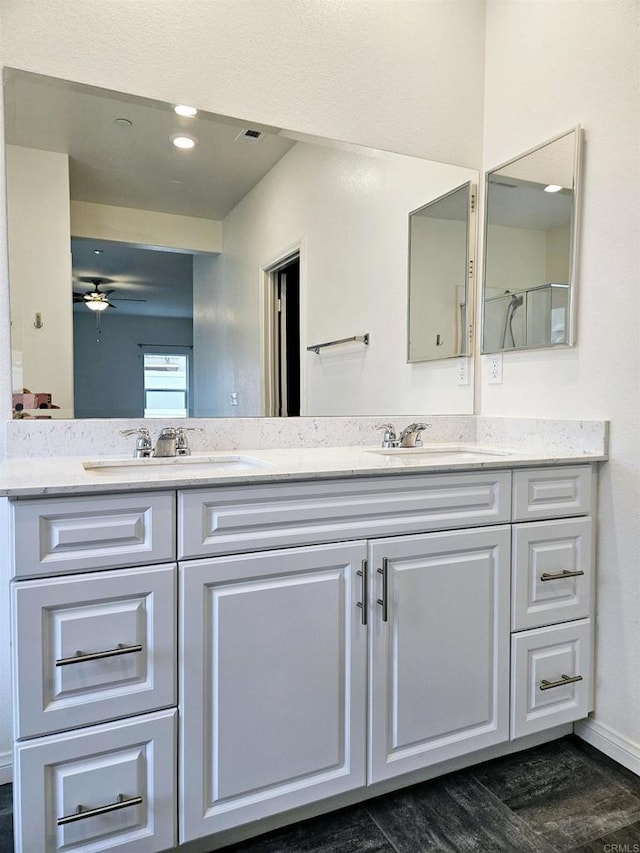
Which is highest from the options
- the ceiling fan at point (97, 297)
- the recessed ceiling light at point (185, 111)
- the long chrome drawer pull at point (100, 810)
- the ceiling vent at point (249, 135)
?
the recessed ceiling light at point (185, 111)

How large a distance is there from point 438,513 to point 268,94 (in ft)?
4.54

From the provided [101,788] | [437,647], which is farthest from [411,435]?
[101,788]

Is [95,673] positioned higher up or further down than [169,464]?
further down

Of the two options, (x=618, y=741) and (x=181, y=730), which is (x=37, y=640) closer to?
(x=181, y=730)

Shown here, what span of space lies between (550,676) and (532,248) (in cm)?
136

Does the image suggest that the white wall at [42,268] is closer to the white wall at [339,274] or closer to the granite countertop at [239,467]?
the granite countertop at [239,467]

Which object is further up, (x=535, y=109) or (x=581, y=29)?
(x=581, y=29)

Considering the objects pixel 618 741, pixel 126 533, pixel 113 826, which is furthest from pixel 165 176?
pixel 618 741

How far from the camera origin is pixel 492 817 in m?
1.39

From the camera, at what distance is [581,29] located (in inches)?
66.9

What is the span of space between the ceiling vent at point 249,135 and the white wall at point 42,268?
52 cm

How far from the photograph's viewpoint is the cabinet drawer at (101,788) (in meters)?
1.03

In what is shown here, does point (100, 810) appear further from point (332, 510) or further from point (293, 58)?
point (293, 58)

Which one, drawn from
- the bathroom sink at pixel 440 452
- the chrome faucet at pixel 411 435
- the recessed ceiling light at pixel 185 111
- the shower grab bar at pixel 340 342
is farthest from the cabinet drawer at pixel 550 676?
the recessed ceiling light at pixel 185 111
